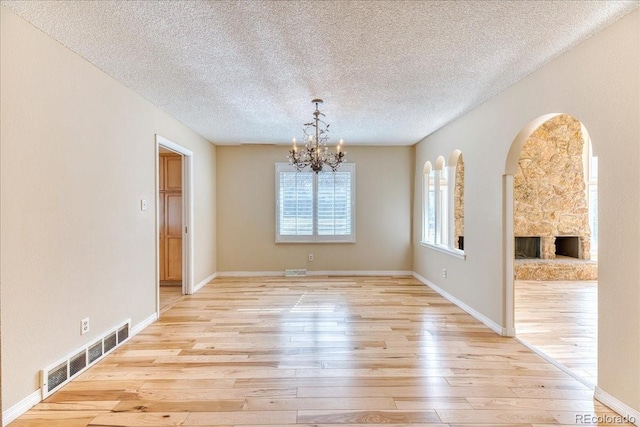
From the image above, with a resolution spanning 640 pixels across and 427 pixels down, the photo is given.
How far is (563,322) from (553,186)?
386 cm

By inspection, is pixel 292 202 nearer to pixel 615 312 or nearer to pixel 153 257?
pixel 153 257

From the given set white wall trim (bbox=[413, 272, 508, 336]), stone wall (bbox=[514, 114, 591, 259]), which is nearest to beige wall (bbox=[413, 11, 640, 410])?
white wall trim (bbox=[413, 272, 508, 336])

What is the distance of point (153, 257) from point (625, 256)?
→ 4.22 metres

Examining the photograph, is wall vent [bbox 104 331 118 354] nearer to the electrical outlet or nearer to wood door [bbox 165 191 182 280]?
the electrical outlet

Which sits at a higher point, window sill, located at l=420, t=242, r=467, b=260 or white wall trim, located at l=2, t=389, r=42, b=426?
window sill, located at l=420, t=242, r=467, b=260

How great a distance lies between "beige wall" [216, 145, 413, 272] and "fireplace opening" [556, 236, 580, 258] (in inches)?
137

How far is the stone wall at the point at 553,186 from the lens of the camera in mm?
6582

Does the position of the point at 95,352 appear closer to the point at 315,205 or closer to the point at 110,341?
the point at 110,341

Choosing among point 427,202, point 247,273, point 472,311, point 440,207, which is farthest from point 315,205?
point 472,311

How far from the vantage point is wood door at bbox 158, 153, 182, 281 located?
561 centimetres

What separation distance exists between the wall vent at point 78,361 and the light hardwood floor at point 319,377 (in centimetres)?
6

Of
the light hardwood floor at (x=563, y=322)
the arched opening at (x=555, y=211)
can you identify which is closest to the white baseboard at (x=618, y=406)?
the light hardwood floor at (x=563, y=322)

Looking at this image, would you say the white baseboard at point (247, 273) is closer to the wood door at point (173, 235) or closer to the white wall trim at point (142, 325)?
the wood door at point (173, 235)

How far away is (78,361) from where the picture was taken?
259cm
